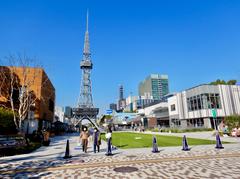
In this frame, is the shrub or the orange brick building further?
the orange brick building

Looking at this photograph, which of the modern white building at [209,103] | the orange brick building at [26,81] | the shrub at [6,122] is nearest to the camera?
the shrub at [6,122]

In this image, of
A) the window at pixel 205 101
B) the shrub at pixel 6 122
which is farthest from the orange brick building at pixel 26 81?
the window at pixel 205 101

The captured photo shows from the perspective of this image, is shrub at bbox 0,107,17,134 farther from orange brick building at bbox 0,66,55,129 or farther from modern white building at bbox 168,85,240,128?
modern white building at bbox 168,85,240,128

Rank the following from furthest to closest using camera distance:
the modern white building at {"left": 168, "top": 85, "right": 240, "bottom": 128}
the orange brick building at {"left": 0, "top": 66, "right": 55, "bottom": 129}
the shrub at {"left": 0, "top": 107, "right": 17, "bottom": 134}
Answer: the modern white building at {"left": 168, "top": 85, "right": 240, "bottom": 128}, the orange brick building at {"left": 0, "top": 66, "right": 55, "bottom": 129}, the shrub at {"left": 0, "top": 107, "right": 17, "bottom": 134}

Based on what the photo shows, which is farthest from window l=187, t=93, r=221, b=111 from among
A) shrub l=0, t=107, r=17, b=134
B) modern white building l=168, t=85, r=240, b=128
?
shrub l=0, t=107, r=17, b=134

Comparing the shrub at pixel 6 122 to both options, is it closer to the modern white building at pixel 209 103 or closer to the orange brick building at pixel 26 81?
the orange brick building at pixel 26 81

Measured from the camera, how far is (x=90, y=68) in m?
121

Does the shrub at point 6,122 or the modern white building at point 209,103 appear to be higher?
the modern white building at point 209,103

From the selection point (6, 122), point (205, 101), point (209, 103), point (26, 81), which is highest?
point (26, 81)

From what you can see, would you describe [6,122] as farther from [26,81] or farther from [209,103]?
[209,103]

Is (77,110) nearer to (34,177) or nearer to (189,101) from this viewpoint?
(189,101)

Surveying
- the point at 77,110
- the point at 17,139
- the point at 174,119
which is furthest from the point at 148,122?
the point at 17,139

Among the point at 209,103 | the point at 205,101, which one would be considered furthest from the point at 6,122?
the point at 209,103

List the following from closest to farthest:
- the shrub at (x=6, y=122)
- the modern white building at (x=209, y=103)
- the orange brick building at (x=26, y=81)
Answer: the shrub at (x=6, y=122), the orange brick building at (x=26, y=81), the modern white building at (x=209, y=103)
